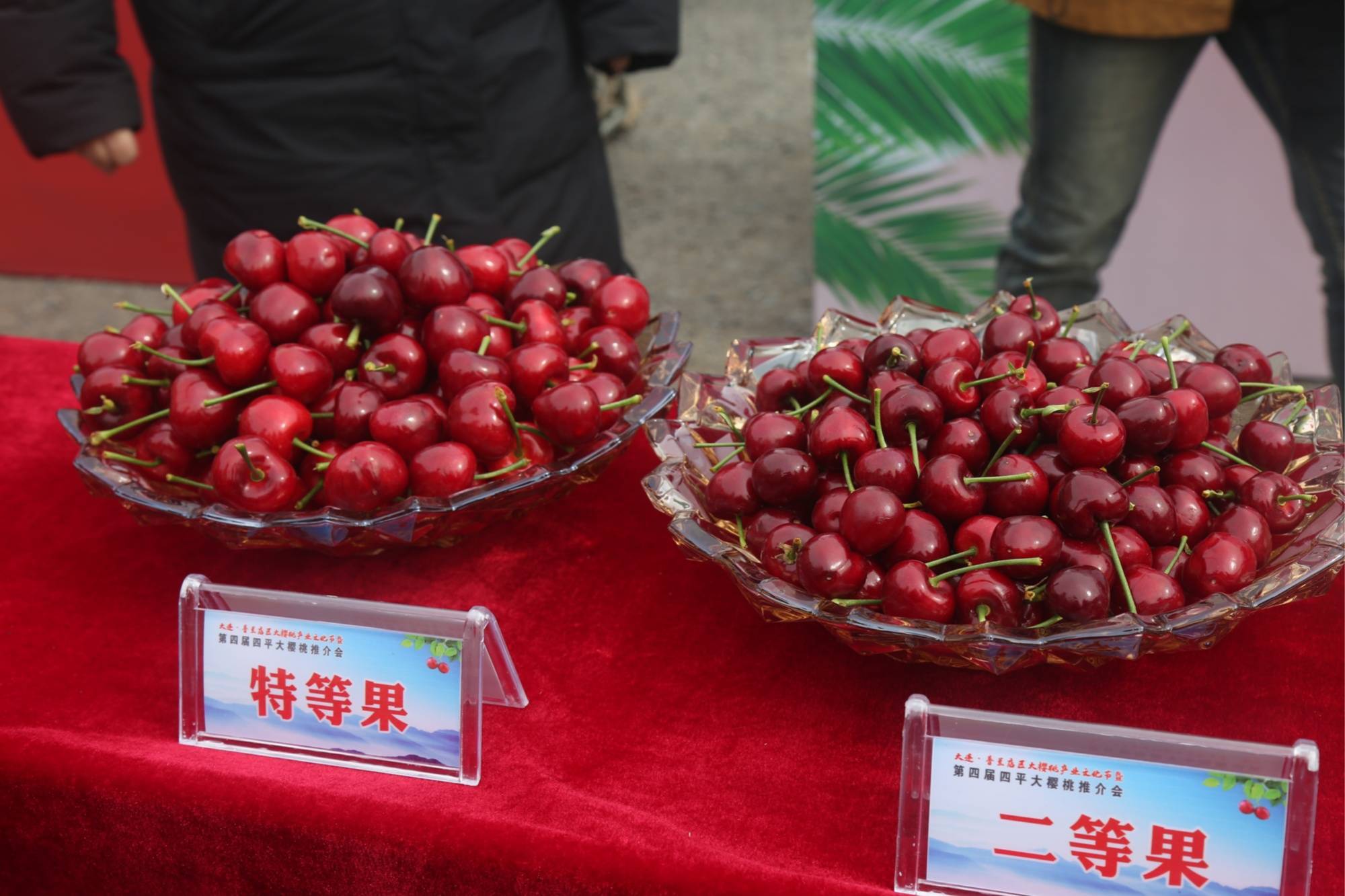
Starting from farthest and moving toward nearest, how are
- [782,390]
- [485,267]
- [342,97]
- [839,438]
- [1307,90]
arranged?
[1307,90] → [342,97] → [485,267] → [782,390] → [839,438]

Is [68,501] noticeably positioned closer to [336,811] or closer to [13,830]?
[13,830]

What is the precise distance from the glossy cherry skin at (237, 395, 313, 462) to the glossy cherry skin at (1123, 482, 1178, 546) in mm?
536

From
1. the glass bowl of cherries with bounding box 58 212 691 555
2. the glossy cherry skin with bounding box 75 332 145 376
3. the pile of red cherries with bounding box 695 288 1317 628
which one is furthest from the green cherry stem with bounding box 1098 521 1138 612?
the glossy cherry skin with bounding box 75 332 145 376

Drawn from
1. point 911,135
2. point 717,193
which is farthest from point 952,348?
point 717,193

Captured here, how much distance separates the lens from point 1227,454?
751 mm

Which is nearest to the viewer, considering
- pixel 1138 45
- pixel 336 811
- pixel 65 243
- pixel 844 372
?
pixel 336 811

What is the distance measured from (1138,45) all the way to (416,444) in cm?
116

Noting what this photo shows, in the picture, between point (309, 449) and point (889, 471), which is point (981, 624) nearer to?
point (889, 471)

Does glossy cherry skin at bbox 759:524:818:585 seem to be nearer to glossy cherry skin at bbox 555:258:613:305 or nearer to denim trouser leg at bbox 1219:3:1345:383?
glossy cherry skin at bbox 555:258:613:305

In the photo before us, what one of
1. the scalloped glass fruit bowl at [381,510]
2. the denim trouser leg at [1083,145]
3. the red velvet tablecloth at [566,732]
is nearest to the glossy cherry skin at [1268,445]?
the red velvet tablecloth at [566,732]

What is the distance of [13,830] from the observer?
2.39 feet

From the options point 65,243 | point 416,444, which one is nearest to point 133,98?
point 416,444

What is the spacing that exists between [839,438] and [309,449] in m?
0.35

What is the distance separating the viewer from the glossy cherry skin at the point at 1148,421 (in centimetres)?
70
